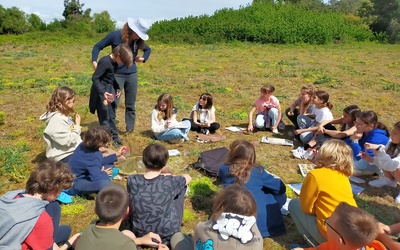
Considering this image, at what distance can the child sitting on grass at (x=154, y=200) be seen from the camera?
3.45 metres

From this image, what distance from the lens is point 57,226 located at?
3459mm

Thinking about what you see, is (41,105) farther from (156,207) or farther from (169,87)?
(156,207)

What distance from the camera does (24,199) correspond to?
2814mm

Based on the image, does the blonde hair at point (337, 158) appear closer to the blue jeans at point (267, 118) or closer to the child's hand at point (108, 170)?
the child's hand at point (108, 170)

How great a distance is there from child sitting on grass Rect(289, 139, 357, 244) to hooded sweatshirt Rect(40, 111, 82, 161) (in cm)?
340

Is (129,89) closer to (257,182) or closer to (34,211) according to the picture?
(257,182)

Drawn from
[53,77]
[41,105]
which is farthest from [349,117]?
[53,77]

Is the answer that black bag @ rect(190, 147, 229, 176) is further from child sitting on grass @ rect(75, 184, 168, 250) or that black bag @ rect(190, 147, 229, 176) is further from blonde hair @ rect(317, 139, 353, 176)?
child sitting on grass @ rect(75, 184, 168, 250)

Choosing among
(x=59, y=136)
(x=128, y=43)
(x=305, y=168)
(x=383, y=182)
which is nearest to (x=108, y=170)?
(x=59, y=136)

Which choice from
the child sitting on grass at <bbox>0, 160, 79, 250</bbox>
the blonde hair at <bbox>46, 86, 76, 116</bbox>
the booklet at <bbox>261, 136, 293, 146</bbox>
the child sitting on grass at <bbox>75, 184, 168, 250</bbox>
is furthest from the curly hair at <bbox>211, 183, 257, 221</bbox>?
the booklet at <bbox>261, 136, 293, 146</bbox>

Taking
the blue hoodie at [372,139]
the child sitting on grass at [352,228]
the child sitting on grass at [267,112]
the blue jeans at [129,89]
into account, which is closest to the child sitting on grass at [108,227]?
the child sitting on grass at [352,228]

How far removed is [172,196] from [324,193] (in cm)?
159

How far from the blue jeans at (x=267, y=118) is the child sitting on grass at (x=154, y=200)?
161 inches

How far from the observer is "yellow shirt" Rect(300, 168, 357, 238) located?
135 inches
